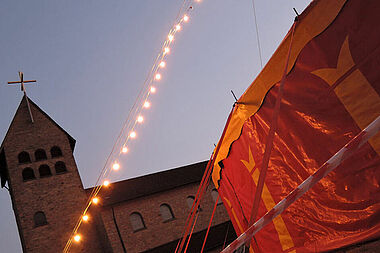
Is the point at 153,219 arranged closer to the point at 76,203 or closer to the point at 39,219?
the point at 76,203

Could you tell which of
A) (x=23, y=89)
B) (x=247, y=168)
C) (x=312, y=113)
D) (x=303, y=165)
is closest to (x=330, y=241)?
(x=303, y=165)

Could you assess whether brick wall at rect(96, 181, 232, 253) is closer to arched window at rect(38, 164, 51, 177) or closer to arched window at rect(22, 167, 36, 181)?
arched window at rect(38, 164, 51, 177)

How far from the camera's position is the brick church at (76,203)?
13791 mm

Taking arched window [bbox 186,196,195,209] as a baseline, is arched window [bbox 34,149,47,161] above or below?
above

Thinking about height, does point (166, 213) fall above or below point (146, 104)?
below

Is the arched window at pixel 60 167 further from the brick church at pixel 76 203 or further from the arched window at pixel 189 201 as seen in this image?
the arched window at pixel 189 201

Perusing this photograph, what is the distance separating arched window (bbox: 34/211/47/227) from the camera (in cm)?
1383

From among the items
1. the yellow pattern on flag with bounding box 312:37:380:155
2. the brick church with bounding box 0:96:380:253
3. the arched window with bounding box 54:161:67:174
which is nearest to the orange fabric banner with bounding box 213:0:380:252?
the yellow pattern on flag with bounding box 312:37:380:155

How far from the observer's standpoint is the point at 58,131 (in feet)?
57.3

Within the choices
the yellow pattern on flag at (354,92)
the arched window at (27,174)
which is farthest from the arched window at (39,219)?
the yellow pattern on flag at (354,92)

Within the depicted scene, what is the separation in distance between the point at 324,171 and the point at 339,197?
65.5 inches

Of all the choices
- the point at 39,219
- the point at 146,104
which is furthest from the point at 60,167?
the point at 146,104

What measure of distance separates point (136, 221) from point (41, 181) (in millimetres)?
5478

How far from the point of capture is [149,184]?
696 inches
